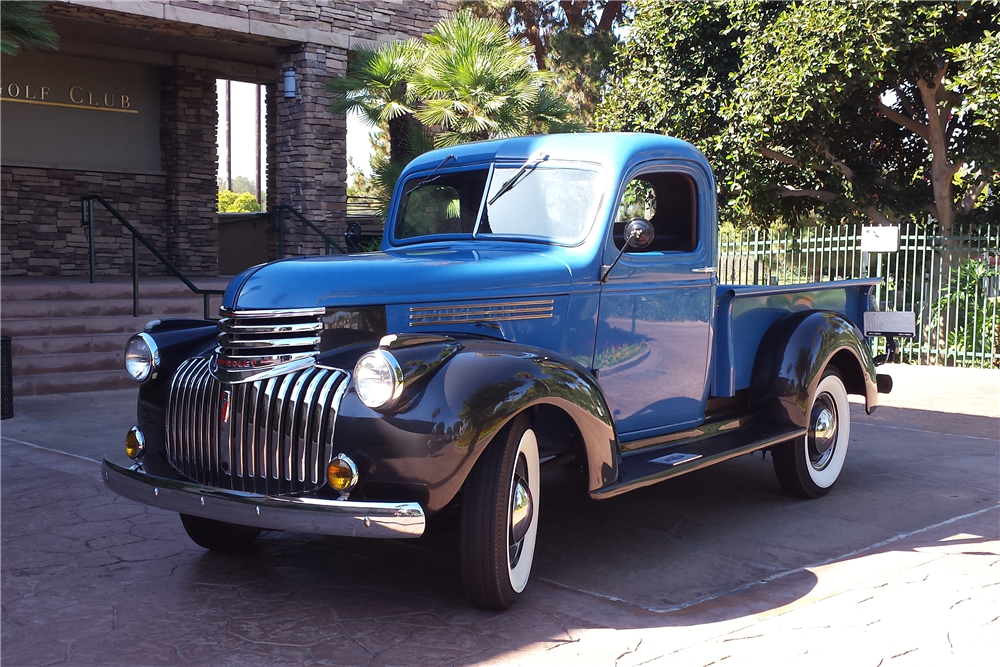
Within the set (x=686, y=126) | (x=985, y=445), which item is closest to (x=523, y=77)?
(x=686, y=126)

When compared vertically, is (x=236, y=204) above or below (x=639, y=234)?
above

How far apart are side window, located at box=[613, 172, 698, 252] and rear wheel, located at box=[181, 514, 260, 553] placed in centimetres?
244

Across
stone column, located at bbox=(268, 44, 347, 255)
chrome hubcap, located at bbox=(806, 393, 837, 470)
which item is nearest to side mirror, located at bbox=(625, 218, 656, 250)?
chrome hubcap, located at bbox=(806, 393, 837, 470)

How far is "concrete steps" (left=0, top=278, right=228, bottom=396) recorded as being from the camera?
345 inches

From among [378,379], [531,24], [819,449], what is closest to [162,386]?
[378,379]

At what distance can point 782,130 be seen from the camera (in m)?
13.0

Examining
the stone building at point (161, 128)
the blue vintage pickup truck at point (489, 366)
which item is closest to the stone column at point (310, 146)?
the stone building at point (161, 128)

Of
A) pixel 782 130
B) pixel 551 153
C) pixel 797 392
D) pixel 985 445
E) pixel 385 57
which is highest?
pixel 385 57

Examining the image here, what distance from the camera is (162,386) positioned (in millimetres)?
3898

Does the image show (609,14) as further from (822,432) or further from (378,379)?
(378,379)

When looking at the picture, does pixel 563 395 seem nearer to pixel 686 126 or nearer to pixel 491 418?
pixel 491 418

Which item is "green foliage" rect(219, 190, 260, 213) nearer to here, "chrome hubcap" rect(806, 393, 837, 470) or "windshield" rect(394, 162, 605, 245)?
"windshield" rect(394, 162, 605, 245)

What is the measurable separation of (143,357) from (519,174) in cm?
193

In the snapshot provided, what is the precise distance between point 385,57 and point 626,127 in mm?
4356
